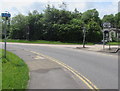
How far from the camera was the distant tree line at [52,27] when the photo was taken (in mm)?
57938

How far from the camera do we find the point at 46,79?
9.22 meters

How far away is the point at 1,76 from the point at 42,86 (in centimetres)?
236

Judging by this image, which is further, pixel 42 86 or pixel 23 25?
pixel 23 25

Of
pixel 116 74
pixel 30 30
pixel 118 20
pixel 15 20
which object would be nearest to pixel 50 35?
pixel 30 30

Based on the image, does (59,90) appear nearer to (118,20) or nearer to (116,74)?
(116,74)

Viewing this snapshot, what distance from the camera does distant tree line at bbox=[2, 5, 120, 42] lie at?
190 ft

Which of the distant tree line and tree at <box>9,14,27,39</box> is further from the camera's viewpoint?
tree at <box>9,14,27,39</box>

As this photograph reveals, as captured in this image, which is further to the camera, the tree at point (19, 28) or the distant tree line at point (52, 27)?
the tree at point (19, 28)

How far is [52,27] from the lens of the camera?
59625 mm

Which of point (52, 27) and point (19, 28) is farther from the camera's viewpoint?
point (19, 28)

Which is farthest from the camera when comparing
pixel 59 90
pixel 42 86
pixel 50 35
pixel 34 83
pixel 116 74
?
pixel 50 35

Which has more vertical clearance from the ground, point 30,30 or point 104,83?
point 30,30

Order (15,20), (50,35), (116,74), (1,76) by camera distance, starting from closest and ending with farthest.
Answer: (1,76)
(116,74)
(50,35)
(15,20)

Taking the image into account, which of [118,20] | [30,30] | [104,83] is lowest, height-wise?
[104,83]
